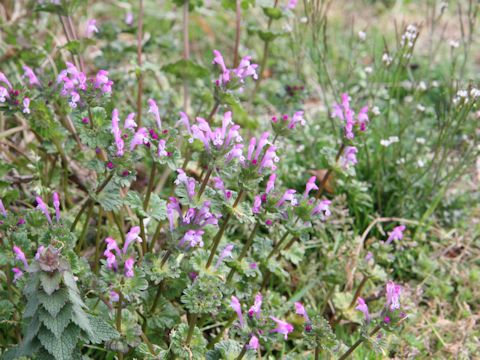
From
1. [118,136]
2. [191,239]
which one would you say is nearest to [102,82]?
[118,136]

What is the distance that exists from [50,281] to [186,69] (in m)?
1.85

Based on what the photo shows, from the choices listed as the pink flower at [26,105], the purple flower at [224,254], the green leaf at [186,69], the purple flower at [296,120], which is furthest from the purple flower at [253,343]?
the green leaf at [186,69]

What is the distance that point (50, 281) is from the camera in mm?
1655

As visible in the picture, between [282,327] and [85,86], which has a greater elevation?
[85,86]

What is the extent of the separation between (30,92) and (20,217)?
47cm

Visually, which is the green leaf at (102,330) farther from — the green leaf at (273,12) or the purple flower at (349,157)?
the green leaf at (273,12)

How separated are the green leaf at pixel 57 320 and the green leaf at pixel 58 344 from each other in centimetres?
3

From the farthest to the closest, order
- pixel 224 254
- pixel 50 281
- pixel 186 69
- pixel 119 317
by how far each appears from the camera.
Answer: pixel 186 69, pixel 224 254, pixel 119 317, pixel 50 281

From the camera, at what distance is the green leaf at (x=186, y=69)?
3.22 meters

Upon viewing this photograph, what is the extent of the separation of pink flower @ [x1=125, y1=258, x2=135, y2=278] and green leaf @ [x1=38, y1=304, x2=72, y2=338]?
22 cm

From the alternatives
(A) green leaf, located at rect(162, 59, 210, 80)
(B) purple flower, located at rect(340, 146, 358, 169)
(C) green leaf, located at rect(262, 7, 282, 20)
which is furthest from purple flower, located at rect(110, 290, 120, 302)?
(C) green leaf, located at rect(262, 7, 282, 20)

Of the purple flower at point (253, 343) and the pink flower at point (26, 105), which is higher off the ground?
the pink flower at point (26, 105)

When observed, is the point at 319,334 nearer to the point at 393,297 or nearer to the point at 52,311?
the point at 393,297

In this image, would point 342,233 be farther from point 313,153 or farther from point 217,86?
point 217,86
